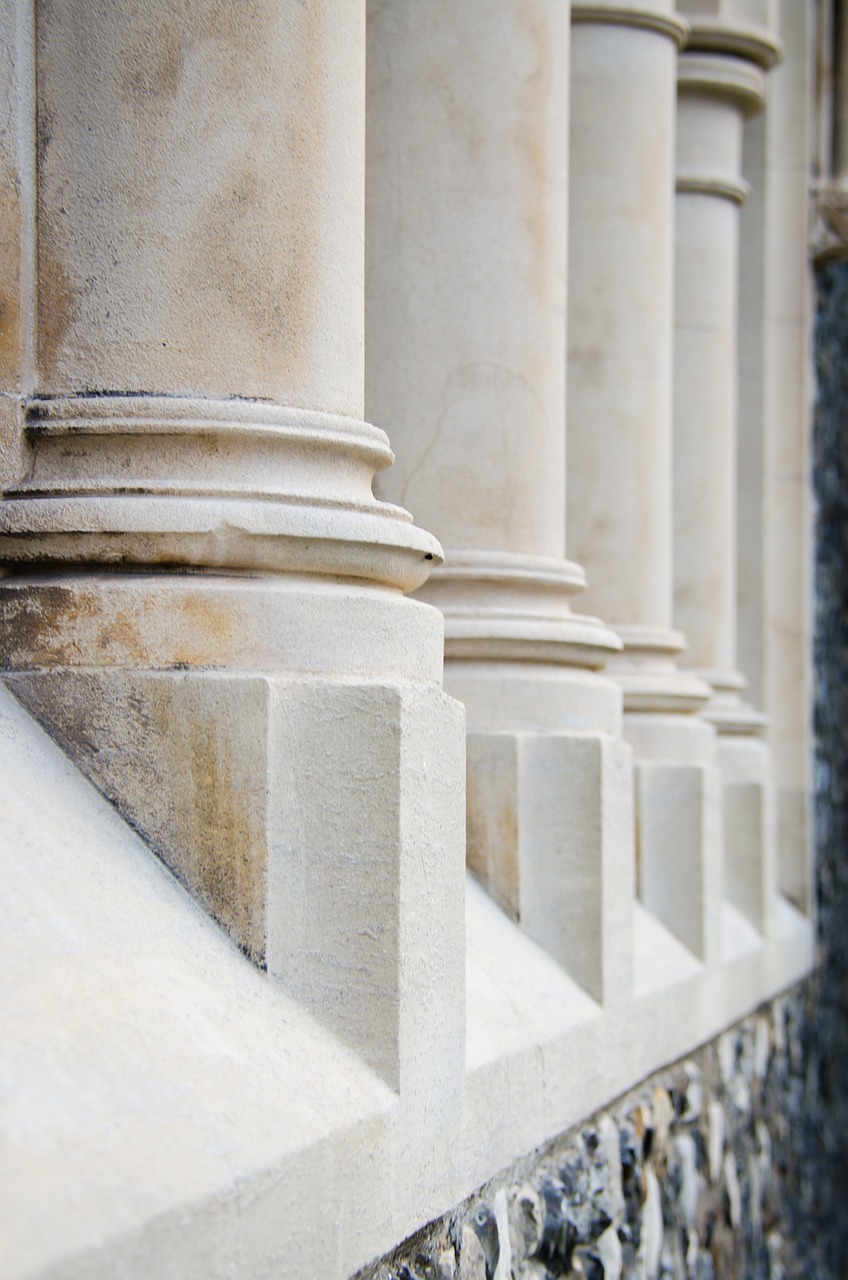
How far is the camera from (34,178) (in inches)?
76.4

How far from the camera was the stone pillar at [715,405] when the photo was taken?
5.00 m

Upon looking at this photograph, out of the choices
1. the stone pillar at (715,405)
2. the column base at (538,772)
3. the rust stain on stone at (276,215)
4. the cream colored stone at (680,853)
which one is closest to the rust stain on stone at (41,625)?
the rust stain on stone at (276,215)

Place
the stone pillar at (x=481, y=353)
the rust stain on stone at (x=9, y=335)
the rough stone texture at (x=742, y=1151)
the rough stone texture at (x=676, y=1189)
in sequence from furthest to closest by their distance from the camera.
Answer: the stone pillar at (x=481, y=353)
the rough stone texture at (x=742, y=1151)
the rough stone texture at (x=676, y=1189)
the rust stain on stone at (x=9, y=335)

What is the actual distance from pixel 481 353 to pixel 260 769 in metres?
1.44

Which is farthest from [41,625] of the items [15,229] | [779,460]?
[779,460]

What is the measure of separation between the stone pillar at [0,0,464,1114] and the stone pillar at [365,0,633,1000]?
89 cm

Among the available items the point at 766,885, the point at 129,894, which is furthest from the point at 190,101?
the point at 766,885

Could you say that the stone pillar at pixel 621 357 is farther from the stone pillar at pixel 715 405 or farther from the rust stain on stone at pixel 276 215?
the rust stain on stone at pixel 276 215

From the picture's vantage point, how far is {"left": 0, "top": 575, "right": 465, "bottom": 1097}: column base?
179 centimetres

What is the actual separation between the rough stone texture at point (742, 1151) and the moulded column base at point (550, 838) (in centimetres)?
33

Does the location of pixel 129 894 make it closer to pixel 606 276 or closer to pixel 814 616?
pixel 606 276

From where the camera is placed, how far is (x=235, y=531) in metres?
1.87

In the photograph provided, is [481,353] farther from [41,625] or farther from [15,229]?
[41,625]

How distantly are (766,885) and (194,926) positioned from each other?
3.44 metres
